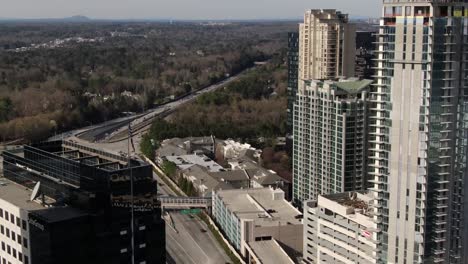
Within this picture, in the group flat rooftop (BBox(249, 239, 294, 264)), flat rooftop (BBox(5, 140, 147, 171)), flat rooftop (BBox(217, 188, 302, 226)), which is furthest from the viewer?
flat rooftop (BBox(217, 188, 302, 226))

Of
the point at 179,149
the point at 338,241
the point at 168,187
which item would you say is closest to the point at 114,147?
the point at 179,149

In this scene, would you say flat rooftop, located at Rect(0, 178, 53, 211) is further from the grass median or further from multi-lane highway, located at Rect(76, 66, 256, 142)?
multi-lane highway, located at Rect(76, 66, 256, 142)

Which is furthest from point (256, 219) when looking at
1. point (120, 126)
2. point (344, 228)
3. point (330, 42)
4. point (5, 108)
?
point (5, 108)

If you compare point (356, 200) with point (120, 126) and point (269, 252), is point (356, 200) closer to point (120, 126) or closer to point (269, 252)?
point (269, 252)

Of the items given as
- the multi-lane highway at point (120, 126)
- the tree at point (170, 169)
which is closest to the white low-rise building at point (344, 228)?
the tree at point (170, 169)

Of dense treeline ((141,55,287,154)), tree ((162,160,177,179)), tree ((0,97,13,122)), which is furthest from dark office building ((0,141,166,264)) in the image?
tree ((0,97,13,122))

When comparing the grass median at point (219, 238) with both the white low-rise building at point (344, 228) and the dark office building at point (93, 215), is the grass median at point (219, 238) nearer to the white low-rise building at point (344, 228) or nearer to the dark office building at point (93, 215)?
the white low-rise building at point (344, 228)

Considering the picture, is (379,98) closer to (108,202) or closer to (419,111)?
(419,111)
